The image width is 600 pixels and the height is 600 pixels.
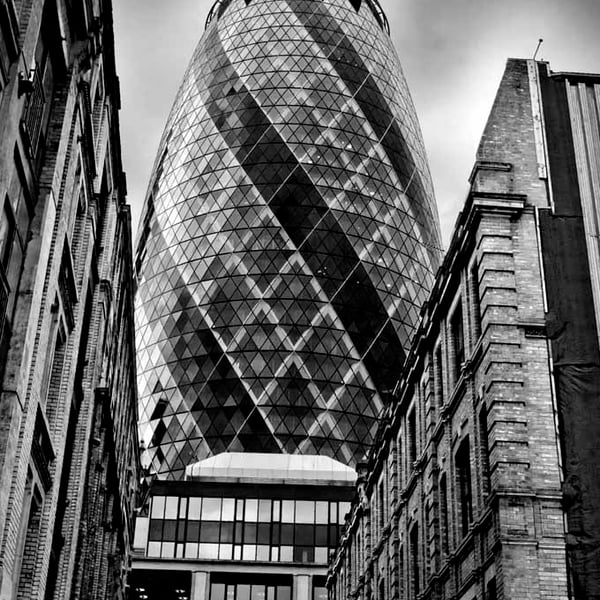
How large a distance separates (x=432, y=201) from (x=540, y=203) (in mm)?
88101

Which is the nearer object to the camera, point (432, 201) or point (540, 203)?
point (540, 203)

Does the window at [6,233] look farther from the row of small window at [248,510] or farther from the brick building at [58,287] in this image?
the row of small window at [248,510]

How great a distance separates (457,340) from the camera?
31797 millimetres

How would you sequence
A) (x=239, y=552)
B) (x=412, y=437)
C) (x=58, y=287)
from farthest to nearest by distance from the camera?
(x=239, y=552), (x=412, y=437), (x=58, y=287)

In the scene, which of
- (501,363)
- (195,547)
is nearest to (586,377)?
(501,363)

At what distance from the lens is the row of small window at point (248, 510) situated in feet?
267

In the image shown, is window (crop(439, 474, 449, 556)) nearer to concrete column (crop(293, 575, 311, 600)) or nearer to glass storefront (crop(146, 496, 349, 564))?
concrete column (crop(293, 575, 311, 600))

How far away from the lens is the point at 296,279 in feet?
321

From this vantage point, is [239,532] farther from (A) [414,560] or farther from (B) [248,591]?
(A) [414,560]

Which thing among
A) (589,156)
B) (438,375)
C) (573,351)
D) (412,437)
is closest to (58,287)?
(438,375)

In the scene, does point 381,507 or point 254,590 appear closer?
point 381,507

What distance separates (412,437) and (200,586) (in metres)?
44.5

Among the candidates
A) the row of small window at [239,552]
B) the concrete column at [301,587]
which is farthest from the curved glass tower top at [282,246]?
the concrete column at [301,587]

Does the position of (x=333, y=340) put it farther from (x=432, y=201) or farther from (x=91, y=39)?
(x=91, y=39)
